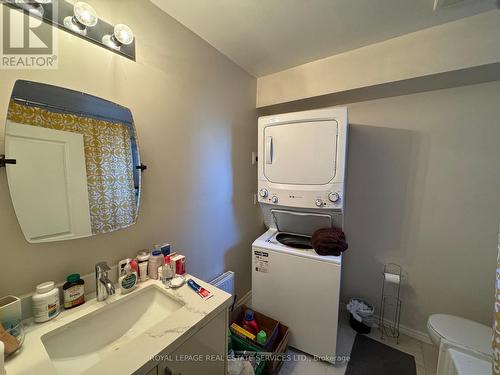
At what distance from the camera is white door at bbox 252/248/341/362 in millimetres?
1475

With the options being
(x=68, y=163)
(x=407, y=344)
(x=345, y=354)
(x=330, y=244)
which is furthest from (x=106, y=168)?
(x=407, y=344)

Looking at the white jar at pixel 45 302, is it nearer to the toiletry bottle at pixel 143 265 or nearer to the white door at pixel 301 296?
the toiletry bottle at pixel 143 265

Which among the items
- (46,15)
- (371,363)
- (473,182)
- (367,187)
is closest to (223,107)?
(46,15)

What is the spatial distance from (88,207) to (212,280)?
1.15 metres

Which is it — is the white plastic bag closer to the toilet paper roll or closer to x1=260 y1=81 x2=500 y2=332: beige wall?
x1=260 y1=81 x2=500 y2=332: beige wall

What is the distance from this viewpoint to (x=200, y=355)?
89 cm

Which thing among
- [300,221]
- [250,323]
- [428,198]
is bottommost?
[250,323]

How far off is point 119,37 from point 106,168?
0.68m

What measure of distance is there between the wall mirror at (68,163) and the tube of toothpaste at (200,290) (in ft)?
1.67

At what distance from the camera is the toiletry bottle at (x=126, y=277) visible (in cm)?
102

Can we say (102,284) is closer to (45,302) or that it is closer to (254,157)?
(45,302)

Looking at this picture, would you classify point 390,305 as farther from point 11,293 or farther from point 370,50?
point 11,293

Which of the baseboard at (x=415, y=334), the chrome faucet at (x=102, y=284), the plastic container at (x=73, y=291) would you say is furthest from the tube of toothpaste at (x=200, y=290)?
the baseboard at (x=415, y=334)

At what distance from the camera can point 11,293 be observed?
31.5 inches
